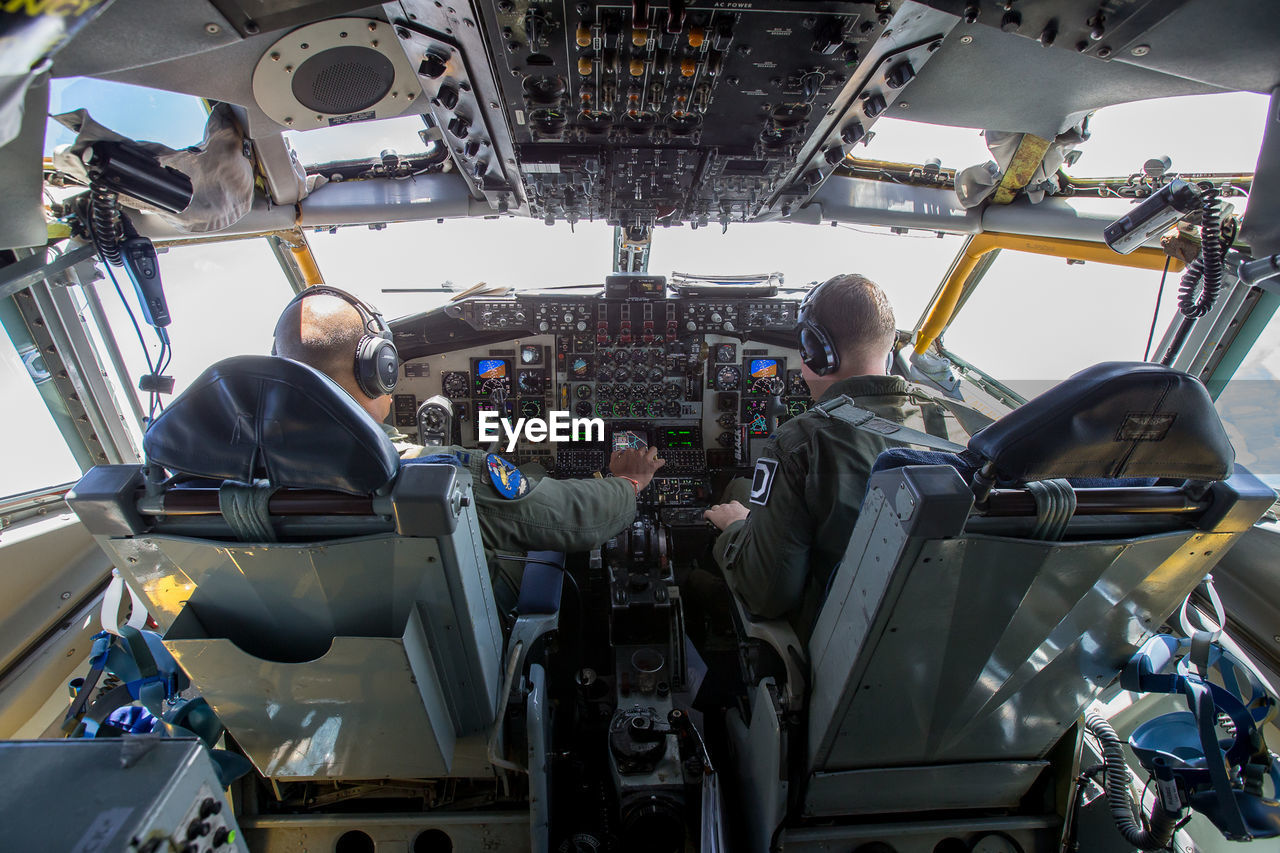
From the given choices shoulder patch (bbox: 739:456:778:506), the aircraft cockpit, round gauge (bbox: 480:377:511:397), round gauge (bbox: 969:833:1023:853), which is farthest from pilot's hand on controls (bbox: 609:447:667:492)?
round gauge (bbox: 969:833:1023:853)

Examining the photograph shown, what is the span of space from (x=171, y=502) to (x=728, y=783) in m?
1.67

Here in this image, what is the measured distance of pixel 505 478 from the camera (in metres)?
1.65

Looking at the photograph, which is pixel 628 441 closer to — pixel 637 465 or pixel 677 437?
pixel 677 437

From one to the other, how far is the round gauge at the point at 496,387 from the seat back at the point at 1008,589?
2446mm

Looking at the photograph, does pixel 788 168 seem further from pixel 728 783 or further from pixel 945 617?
pixel 728 783

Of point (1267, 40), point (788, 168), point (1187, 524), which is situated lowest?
point (1187, 524)

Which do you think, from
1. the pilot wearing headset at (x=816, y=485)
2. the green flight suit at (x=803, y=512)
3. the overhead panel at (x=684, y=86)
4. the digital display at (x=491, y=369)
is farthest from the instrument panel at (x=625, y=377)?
the green flight suit at (x=803, y=512)

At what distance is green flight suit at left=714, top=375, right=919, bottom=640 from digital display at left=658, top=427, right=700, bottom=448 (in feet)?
6.21

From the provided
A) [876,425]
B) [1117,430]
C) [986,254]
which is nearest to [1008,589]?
[1117,430]

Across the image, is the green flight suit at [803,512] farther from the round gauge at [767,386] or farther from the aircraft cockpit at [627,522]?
the round gauge at [767,386]

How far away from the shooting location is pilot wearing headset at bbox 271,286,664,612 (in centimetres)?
154

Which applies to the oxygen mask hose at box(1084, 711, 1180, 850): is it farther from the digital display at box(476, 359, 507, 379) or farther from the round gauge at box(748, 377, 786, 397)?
the digital display at box(476, 359, 507, 379)

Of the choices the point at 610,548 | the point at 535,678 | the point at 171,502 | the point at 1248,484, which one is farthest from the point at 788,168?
the point at 171,502

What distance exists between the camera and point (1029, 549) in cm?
96
